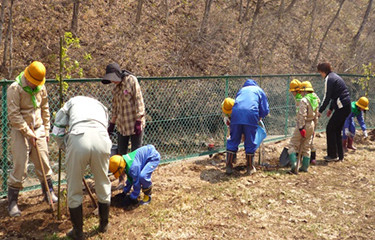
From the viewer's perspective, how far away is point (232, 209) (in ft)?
15.1

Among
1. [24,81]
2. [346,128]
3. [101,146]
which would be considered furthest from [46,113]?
[346,128]

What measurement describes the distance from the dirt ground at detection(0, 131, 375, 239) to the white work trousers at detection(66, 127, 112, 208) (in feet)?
2.05

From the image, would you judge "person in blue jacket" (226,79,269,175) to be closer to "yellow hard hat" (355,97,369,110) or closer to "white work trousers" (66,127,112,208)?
"white work trousers" (66,127,112,208)

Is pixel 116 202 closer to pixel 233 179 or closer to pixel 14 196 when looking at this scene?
pixel 14 196

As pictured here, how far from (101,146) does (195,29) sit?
10.1 m

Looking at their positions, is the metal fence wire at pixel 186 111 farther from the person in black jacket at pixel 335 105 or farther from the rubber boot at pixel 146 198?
the rubber boot at pixel 146 198

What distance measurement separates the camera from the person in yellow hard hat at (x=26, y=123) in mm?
Result: 3939

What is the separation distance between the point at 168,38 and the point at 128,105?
7871mm

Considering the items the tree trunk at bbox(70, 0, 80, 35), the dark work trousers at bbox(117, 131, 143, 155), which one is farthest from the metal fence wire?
the tree trunk at bbox(70, 0, 80, 35)

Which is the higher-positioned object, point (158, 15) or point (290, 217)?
point (158, 15)

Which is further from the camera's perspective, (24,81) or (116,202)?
(116,202)

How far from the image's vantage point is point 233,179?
5656 millimetres

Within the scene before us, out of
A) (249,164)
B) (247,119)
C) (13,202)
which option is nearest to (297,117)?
(247,119)

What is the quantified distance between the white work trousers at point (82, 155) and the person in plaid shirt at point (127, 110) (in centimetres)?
128
